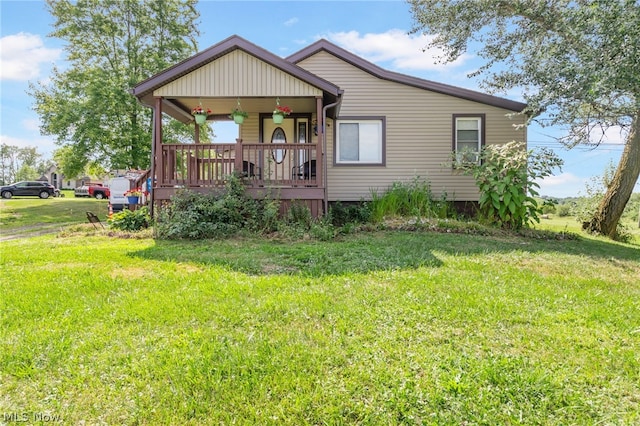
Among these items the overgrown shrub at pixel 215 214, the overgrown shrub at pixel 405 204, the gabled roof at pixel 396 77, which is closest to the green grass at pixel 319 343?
the overgrown shrub at pixel 215 214

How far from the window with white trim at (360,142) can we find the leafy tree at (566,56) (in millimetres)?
3353

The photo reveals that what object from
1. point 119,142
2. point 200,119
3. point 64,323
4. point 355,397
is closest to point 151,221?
point 200,119

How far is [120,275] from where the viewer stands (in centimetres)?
414

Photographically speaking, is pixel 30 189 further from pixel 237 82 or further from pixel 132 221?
pixel 237 82

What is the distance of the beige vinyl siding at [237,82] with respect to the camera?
7551 millimetres

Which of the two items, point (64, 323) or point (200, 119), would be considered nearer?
point (64, 323)

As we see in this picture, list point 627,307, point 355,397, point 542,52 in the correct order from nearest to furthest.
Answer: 1. point 355,397
2. point 627,307
3. point 542,52

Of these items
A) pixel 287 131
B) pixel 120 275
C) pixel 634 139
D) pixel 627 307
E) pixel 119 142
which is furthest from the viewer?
pixel 119 142

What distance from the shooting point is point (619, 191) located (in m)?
9.65

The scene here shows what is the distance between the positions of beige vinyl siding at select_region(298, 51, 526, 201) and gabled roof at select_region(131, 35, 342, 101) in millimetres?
2320

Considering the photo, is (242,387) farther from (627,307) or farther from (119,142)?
(119,142)

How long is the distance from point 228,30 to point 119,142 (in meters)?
10.1

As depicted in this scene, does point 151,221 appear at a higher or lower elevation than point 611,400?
higher

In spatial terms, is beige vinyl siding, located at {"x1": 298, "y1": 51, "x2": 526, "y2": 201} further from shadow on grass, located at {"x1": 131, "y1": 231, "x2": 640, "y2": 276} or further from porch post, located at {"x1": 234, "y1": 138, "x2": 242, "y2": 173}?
porch post, located at {"x1": 234, "y1": 138, "x2": 242, "y2": 173}
